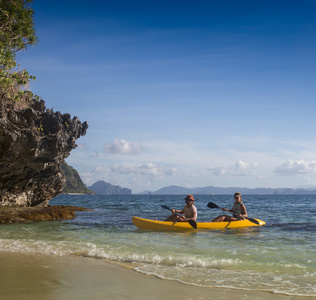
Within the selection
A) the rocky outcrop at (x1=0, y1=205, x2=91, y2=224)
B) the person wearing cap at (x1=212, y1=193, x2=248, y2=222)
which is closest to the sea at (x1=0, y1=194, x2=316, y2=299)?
the person wearing cap at (x1=212, y1=193, x2=248, y2=222)

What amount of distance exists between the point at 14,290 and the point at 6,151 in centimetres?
1141

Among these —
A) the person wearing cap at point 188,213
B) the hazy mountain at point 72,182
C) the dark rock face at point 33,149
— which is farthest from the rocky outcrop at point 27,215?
the hazy mountain at point 72,182

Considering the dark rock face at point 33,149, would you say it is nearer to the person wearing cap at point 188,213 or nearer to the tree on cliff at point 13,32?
the tree on cliff at point 13,32

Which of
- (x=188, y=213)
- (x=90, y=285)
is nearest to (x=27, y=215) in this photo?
(x=188, y=213)

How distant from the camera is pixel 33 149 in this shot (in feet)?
52.1

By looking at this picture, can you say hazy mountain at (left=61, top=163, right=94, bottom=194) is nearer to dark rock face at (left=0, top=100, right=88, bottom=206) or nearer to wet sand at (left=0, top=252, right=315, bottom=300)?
dark rock face at (left=0, top=100, right=88, bottom=206)

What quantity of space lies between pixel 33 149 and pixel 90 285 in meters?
12.5

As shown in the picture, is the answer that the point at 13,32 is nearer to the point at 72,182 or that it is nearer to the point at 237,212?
the point at 237,212

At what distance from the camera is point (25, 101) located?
14.7 metres

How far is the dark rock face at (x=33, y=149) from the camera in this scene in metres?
14.1

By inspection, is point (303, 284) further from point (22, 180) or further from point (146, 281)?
point (22, 180)

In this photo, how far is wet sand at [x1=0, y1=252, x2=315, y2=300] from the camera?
4246 mm

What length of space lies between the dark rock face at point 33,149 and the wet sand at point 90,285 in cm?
908

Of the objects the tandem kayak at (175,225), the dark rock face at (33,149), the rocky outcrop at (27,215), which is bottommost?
the rocky outcrop at (27,215)
